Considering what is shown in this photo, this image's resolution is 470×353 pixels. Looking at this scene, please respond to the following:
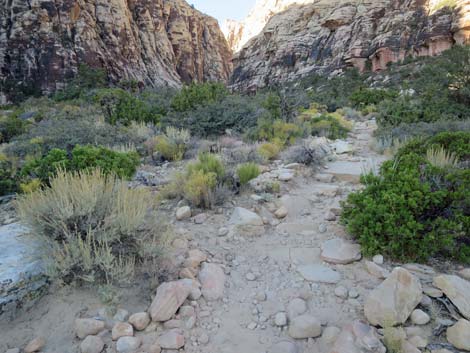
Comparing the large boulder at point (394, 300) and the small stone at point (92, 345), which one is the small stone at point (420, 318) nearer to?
the large boulder at point (394, 300)

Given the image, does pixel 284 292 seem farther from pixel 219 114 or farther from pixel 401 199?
pixel 219 114

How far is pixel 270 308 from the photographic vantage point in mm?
2143

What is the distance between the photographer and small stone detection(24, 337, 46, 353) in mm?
1797

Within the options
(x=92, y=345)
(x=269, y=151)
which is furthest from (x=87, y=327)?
(x=269, y=151)

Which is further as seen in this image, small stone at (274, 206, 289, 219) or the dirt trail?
small stone at (274, 206, 289, 219)

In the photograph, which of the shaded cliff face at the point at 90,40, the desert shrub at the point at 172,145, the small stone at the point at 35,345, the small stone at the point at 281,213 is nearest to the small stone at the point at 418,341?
the small stone at the point at 281,213

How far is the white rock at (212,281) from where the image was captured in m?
2.27

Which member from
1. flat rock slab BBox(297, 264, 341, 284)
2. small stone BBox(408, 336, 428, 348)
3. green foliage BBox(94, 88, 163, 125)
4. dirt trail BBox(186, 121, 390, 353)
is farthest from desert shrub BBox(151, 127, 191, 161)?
small stone BBox(408, 336, 428, 348)

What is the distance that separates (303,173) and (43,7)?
42.2 metres

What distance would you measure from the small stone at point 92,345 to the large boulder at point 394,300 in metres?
1.69

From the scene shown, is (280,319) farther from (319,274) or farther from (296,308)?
(319,274)

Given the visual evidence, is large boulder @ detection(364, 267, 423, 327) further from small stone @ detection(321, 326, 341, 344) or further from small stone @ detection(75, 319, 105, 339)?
small stone @ detection(75, 319, 105, 339)

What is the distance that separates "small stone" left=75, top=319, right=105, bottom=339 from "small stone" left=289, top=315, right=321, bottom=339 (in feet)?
4.11

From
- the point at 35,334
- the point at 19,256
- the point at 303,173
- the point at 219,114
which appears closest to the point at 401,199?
the point at 303,173
